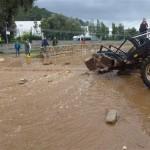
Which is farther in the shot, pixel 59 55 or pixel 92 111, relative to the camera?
pixel 59 55

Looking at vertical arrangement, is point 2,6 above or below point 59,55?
above

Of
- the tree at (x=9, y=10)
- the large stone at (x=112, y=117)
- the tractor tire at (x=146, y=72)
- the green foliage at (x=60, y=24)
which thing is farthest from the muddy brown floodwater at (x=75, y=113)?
the green foliage at (x=60, y=24)

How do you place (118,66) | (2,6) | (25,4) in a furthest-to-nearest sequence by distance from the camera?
(25,4)
(2,6)
(118,66)

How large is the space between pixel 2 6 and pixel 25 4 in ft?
14.9

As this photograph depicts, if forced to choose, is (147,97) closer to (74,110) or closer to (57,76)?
(74,110)

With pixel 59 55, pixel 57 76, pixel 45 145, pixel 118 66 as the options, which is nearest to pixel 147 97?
pixel 118 66

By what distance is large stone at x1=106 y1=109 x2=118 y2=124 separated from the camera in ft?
32.7

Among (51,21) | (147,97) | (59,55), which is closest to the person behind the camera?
(147,97)

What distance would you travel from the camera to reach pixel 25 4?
54750 millimetres

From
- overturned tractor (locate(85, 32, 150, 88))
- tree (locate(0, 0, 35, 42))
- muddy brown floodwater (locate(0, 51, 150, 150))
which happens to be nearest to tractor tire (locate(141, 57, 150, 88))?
overturned tractor (locate(85, 32, 150, 88))

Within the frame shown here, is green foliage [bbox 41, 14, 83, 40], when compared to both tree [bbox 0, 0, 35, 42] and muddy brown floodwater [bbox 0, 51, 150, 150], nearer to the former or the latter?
tree [bbox 0, 0, 35, 42]

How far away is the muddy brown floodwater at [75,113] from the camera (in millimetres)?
9078

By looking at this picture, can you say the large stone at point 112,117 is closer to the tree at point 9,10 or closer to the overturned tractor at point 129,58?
the overturned tractor at point 129,58

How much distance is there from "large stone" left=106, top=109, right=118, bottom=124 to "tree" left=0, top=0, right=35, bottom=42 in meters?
41.0
